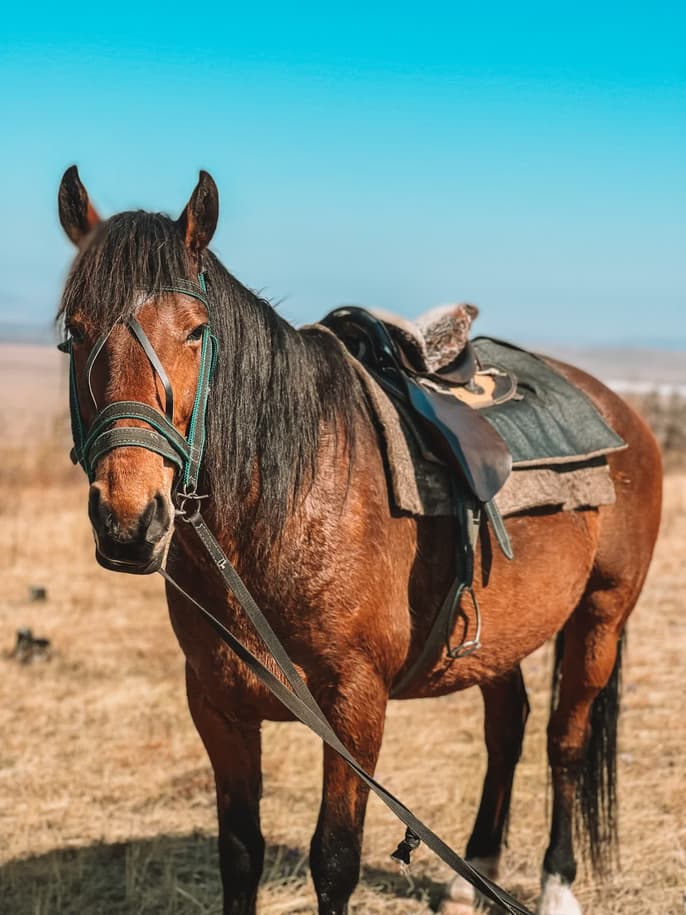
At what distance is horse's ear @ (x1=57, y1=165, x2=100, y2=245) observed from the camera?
2.46 m

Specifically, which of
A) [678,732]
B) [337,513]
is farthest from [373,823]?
[337,513]

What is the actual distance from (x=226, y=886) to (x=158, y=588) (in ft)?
20.8

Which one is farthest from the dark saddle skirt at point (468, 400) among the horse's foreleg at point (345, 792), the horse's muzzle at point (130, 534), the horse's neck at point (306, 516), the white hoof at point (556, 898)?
the white hoof at point (556, 898)

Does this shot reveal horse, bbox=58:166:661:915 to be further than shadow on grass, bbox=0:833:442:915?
No

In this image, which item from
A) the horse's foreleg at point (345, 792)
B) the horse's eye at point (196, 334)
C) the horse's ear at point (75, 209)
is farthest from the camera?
the horse's foreleg at point (345, 792)

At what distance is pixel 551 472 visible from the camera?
11.6ft

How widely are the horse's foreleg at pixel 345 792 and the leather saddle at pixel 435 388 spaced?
0.73 metres

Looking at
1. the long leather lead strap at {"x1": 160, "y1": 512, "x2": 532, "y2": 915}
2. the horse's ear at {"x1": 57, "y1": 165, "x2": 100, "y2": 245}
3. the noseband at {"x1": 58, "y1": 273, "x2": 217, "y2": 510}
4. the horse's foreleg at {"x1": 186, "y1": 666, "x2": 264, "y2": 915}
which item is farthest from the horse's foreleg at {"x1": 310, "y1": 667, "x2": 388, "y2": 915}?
the horse's ear at {"x1": 57, "y1": 165, "x2": 100, "y2": 245}

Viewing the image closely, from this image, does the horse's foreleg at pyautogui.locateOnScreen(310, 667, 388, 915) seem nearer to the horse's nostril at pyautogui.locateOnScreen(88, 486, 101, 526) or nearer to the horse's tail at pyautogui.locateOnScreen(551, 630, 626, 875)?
the horse's nostril at pyautogui.locateOnScreen(88, 486, 101, 526)

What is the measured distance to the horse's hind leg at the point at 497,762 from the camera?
4.14m

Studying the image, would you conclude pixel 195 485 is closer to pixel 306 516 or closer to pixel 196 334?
pixel 196 334

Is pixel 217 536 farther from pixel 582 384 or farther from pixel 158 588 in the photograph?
pixel 158 588

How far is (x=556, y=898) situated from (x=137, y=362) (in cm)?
287

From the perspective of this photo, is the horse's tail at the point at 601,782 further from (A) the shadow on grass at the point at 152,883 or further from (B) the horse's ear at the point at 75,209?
(B) the horse's ear at the point at 75,209
